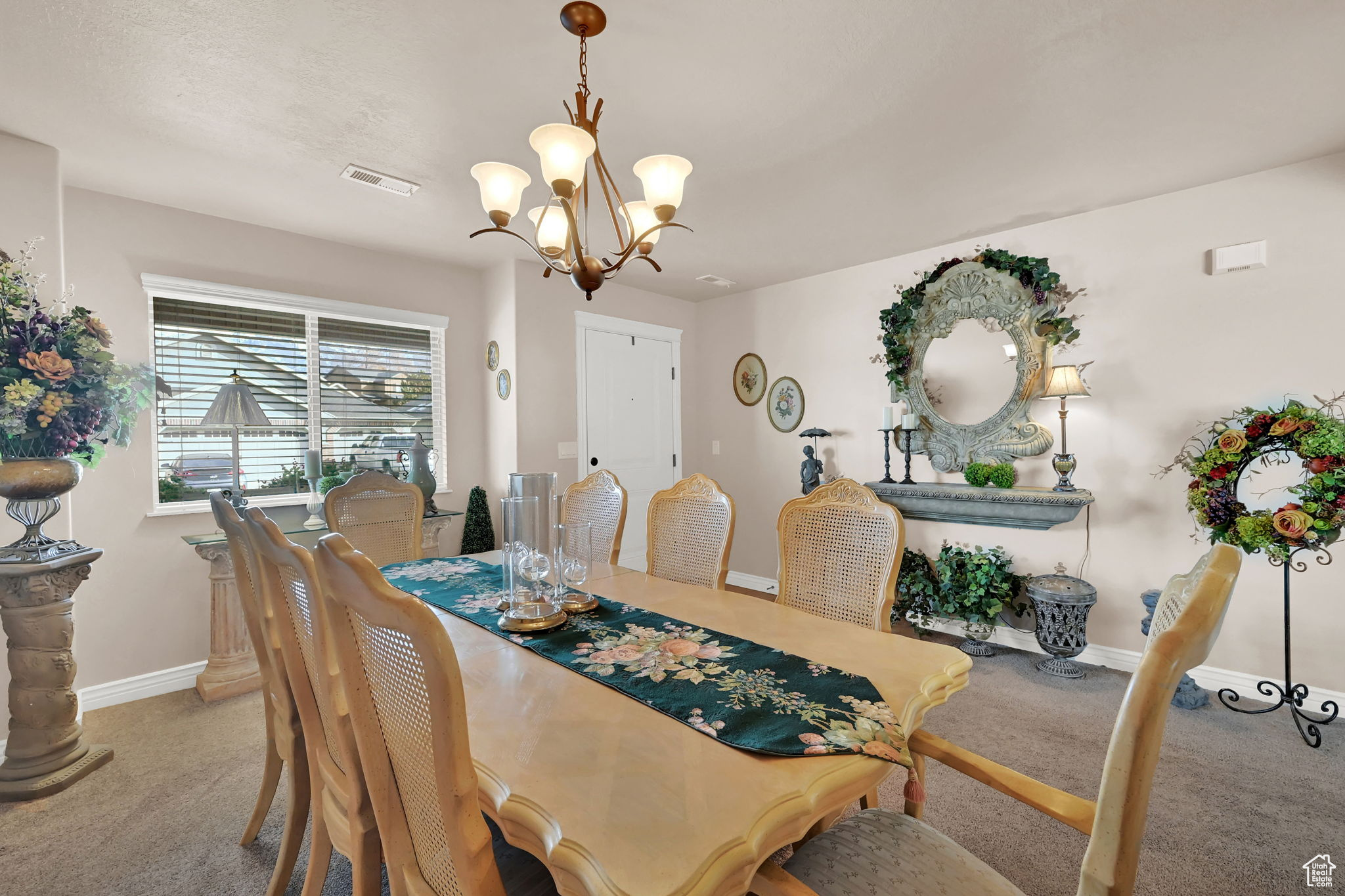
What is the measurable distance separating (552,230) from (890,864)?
1.92m

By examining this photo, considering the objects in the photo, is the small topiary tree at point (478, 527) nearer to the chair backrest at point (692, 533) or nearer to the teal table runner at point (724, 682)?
the chair backrest at point (692, 533)

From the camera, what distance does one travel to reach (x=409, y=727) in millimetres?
848

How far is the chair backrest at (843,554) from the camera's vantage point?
1.82 metres

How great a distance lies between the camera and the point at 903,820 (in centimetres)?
124

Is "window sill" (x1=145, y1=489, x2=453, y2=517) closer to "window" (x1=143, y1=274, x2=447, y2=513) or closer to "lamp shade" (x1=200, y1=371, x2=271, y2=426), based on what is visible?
"window" (x1=143, y1=274, x2=447, y2=513)

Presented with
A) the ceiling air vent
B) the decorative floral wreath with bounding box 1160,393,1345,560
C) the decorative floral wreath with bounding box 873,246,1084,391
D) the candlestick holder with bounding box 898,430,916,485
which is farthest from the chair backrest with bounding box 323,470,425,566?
the decorative floral wreath with bounding box 1160,393,1345,560

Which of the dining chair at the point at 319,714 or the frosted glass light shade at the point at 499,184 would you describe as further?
the frosted glass light shade at the point at 499,184

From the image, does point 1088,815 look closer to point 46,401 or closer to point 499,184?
point 499,184

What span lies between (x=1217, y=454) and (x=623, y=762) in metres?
2.99

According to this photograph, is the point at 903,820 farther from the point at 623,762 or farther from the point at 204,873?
the point at 204,873

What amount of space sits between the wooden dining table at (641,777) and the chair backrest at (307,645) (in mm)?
240

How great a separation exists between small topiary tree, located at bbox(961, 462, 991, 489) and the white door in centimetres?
243

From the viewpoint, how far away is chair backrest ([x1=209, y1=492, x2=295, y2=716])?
4.87ft

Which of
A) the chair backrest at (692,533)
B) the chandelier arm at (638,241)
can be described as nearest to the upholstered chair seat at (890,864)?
the chair backrest at (692,533)
